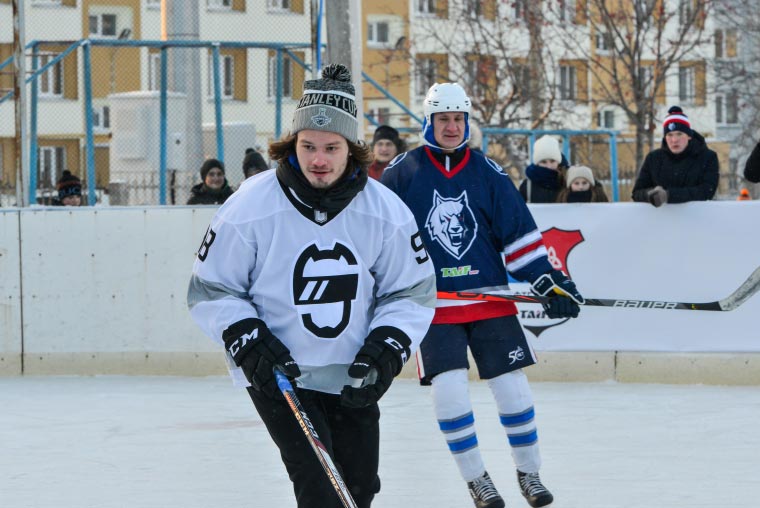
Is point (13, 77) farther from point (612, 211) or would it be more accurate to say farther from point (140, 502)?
point (140, 502)

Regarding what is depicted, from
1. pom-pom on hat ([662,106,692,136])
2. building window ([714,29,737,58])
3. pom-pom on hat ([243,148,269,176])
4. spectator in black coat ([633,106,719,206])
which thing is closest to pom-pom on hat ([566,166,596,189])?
spectator in black coat ([633,106,719,206])

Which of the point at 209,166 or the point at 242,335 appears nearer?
the point at 242,335

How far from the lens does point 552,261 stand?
7.48 meters

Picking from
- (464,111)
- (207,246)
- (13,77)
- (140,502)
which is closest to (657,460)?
(464,111)

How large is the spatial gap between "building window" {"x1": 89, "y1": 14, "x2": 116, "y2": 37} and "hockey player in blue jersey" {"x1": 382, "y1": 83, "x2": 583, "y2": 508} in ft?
81.3

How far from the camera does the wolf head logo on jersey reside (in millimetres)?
4598

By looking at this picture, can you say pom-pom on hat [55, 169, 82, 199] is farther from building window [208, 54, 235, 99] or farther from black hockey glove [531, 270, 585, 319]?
black hockey glove [531, 270, 585, 319]

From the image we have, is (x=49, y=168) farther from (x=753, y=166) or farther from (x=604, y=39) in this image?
(x=604, y=39)

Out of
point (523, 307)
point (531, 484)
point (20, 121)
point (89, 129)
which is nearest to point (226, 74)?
point (89, 129)

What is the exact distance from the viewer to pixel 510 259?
4668 millimetres

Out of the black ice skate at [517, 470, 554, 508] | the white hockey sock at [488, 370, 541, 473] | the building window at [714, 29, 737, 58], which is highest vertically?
the building window at [714, 29, 737, 58]

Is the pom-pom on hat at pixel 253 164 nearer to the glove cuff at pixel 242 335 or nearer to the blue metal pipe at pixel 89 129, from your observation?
the blue metal pipe at pixel 89 129

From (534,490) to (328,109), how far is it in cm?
173

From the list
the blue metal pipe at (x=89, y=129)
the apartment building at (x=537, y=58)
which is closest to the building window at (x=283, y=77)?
the blue metal pipe at (x=89, y=129)
